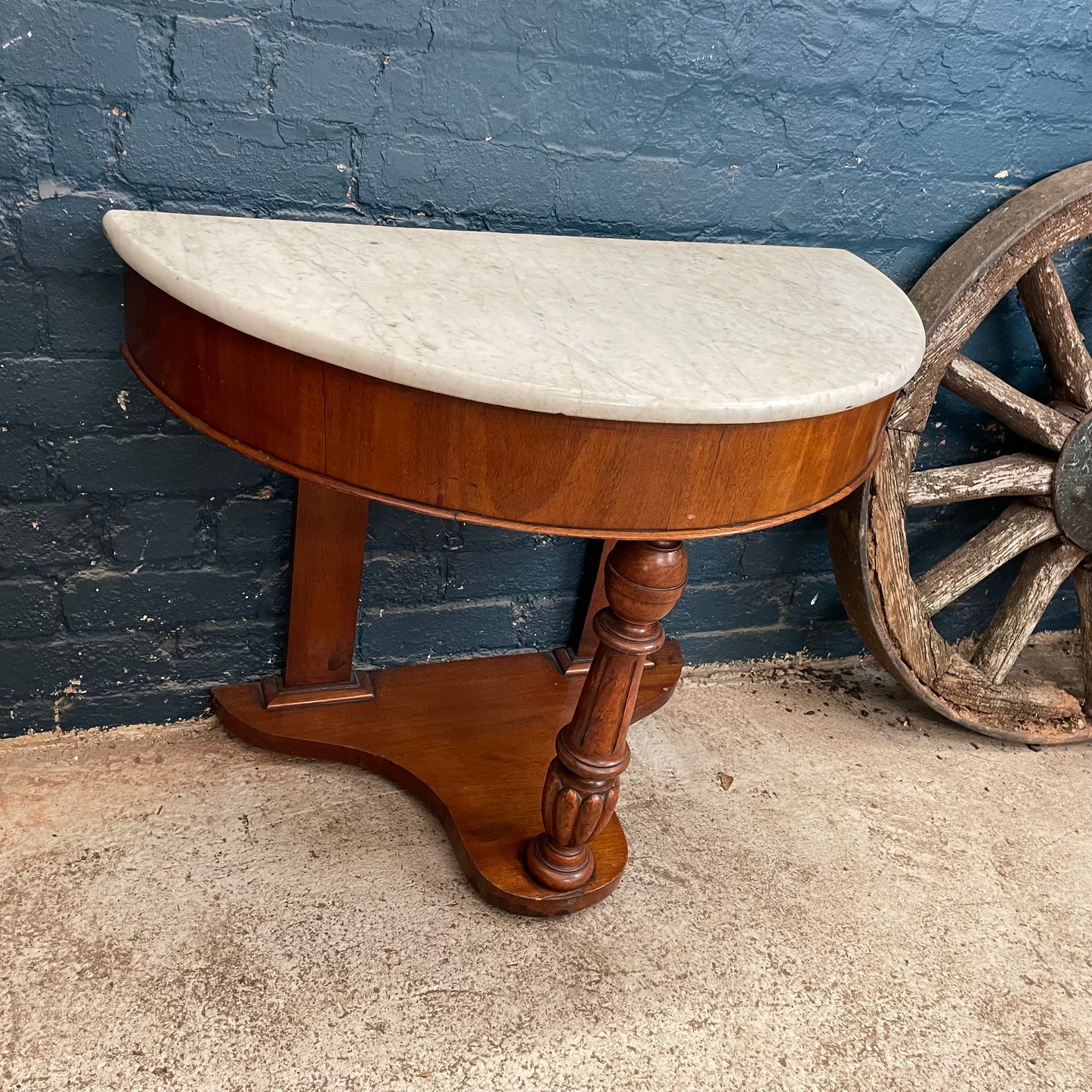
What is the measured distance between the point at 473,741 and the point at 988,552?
936mm

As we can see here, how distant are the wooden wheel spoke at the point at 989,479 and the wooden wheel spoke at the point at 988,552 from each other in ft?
0.18

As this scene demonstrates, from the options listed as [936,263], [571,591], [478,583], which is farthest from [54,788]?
[936,263]

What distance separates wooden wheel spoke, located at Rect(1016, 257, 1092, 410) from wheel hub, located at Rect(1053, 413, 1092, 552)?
5 centimetres

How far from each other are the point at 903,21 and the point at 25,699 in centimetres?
155

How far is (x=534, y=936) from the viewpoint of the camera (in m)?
1.35

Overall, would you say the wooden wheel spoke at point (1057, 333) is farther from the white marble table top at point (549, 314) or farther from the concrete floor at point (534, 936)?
the concrete floor at point (534, 936)

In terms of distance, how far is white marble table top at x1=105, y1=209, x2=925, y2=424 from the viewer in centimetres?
88

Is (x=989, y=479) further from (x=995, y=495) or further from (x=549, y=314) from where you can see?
(x=549, y=314)

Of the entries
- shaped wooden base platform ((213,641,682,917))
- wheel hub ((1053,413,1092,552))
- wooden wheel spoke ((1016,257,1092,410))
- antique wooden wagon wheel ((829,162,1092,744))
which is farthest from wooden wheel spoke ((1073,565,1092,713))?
shaped wooden base platform ((213,641,682,917))

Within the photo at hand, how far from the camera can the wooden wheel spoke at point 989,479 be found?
169cm

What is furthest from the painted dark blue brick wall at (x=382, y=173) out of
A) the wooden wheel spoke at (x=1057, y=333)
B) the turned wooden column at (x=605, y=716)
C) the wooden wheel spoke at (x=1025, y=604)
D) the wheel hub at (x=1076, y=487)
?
the turned wooden column at (x=605, y=716)

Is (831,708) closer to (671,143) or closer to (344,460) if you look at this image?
(671,143)

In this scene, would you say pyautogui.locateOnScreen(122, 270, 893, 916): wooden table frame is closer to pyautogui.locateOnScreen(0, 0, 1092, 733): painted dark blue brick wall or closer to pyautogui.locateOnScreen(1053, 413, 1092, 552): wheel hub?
pyautogui.locateOnScreen(0, 0, 1092, 733): painted dark blue brick wall

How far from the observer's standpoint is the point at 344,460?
3.07 feet
